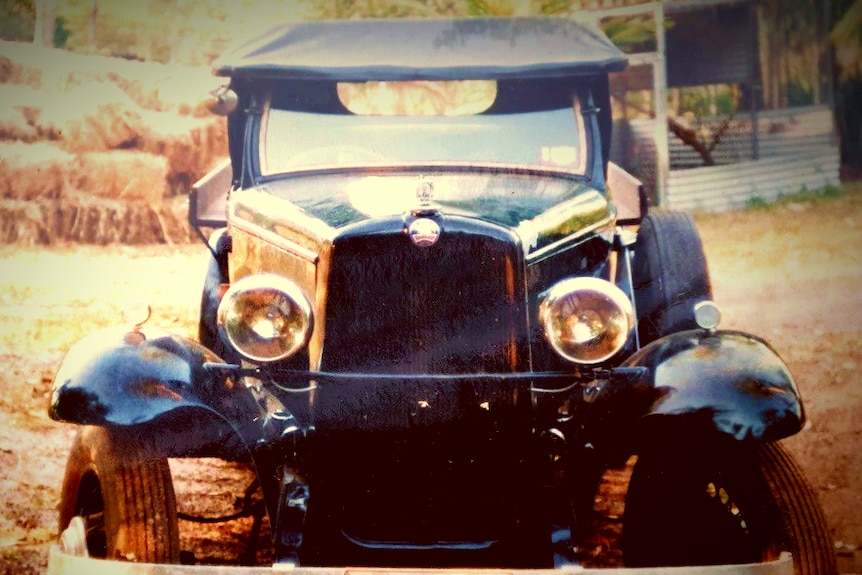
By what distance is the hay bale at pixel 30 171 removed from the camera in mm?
2980

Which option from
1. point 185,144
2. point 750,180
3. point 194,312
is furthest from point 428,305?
point 750,180

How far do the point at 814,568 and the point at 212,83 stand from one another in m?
2.43

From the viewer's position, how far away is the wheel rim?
212cm

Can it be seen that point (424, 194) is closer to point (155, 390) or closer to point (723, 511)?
point (155, 390)

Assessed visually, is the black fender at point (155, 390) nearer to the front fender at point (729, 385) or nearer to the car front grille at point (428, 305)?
the car front grille at point (428, 305)

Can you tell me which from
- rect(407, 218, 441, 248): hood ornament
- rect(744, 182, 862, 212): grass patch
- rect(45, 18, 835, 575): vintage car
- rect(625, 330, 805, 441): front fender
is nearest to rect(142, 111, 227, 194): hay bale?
rect(45, 18, 835, 575): vintage car

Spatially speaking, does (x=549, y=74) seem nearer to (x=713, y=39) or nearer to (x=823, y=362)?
(x=713, y=39)

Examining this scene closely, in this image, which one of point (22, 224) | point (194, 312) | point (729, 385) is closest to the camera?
point (729, 385)

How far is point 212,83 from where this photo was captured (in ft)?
10.1

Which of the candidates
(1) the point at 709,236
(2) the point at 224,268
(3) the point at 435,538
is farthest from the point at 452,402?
(1) the point at 709,236

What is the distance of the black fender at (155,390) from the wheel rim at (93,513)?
0.81ft

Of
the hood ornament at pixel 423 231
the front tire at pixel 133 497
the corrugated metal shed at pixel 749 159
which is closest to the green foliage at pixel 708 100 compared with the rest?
the corrugated metal shed at pixel 749 159

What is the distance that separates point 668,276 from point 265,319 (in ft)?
4.87

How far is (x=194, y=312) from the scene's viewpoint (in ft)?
10.2
